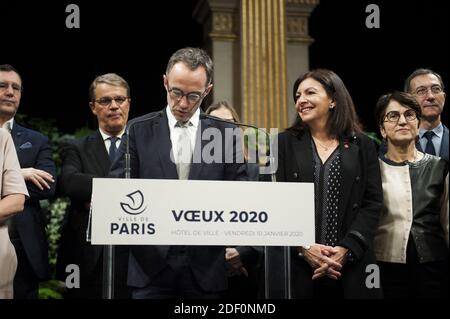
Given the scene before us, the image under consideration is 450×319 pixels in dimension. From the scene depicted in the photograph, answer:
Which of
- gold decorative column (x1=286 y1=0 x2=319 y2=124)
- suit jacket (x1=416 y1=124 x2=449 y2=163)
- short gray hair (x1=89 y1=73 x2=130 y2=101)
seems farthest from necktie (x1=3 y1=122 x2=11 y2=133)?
gold decorative column (x1=286 y1=0 x2=319 y2=124)

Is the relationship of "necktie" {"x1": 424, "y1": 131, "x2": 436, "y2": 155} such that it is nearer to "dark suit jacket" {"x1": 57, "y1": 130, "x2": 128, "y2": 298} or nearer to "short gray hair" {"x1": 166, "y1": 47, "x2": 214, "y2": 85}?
"short gray hair" {"x1": 166, "y1": 47, "x2": 214, "y2": 85}

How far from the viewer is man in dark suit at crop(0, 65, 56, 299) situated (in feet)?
11.1

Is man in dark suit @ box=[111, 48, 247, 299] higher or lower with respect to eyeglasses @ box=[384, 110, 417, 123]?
lower

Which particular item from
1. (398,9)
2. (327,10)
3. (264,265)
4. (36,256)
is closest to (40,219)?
(36,256)

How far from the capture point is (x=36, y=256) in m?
3.40

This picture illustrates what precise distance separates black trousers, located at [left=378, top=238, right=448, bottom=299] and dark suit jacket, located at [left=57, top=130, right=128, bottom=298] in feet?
4.85

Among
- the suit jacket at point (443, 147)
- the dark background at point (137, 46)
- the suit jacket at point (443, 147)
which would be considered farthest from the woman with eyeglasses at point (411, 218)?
the dark background at point (137, 46)

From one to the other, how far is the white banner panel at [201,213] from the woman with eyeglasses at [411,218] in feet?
1.90

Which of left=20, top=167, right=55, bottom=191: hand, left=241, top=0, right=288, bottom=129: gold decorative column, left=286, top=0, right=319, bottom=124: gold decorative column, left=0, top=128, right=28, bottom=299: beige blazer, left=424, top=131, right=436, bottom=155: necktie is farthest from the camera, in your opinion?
left=286, top=0, right=319, bottom=124: gold decorative column

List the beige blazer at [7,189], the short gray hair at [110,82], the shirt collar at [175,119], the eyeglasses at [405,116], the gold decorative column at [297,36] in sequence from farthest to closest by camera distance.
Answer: the gold decorative column at [297,36] → the short gray hair at [110,82] → the eyeglasses at [405,116] → the shirt collar at [175,119] → the beige blazer at [7,189]

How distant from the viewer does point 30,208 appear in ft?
11.2

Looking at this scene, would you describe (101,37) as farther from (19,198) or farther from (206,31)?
(19,198)

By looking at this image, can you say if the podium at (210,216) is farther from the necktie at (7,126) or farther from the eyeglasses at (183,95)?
the necktie at (7,126)

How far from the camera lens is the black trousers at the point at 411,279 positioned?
3398 millimetres
